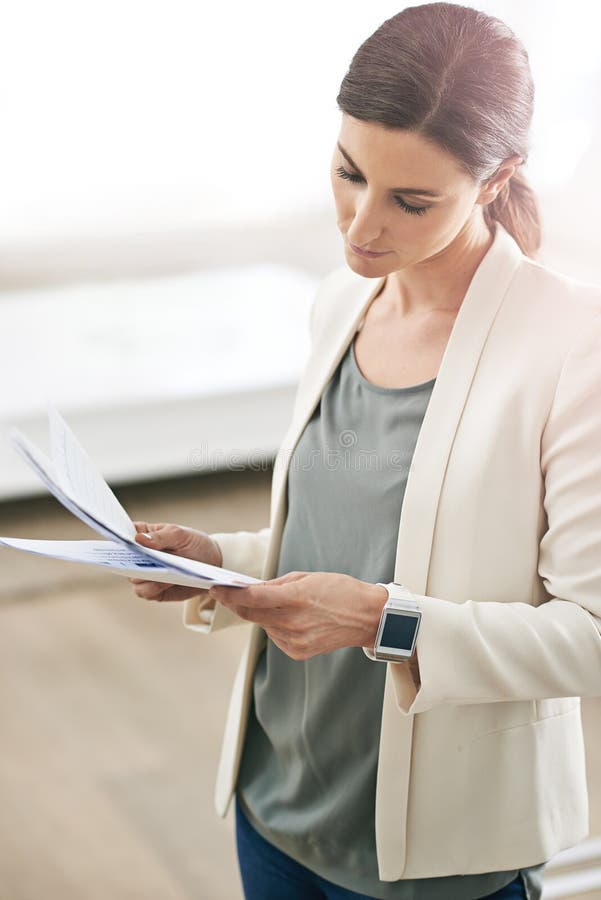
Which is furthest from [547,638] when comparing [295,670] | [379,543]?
[295,670]

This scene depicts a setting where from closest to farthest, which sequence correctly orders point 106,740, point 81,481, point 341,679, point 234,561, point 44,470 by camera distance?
point 44,470 < point 81,481 < point 341,679 < point 234,561 < point 106,740

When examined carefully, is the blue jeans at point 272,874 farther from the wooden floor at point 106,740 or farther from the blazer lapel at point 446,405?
the wooden floor at point 106,740

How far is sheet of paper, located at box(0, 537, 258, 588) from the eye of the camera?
0.95m

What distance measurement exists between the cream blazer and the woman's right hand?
24 centimetres

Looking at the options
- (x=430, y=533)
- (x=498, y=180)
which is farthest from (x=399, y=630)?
(x=498, y=180)

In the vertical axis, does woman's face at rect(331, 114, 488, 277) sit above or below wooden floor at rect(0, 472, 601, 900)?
above

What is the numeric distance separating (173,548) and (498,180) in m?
0.52

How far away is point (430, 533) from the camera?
106cm

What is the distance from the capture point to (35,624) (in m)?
2.97

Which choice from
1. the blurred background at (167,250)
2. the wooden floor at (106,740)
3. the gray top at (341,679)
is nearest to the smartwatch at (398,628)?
the gray top at (341,679)

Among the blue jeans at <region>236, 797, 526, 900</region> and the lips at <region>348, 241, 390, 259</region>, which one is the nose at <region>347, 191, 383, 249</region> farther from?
the blue jeans at <region>236, 797, 526, 900</region>

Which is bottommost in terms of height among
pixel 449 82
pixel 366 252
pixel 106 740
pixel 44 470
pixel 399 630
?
pixel 106 740

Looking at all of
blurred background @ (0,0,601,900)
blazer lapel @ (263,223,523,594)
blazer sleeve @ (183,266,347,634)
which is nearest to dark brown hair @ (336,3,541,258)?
blazer lapel @ (263,223,523,594)

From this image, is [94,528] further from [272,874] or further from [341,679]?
[272,874]
